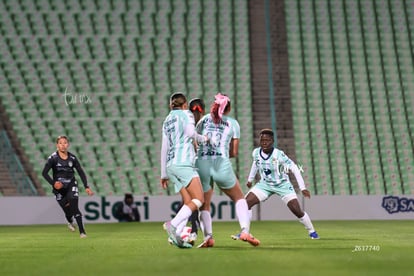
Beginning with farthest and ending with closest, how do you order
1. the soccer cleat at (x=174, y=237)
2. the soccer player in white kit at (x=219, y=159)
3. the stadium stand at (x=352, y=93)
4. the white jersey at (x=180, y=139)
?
the stadium stand at (x=352, y=93) < the soccer player in white kit at (x=219, y=159) < the white jersey at (x=180, y=139) < the soccer cleat at (x=174, y=237)

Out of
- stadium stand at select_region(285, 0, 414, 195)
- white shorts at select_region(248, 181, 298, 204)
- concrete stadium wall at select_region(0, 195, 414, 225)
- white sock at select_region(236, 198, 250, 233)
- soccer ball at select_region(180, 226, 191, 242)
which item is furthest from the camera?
stadium stand at select_region(285, 0, 414, 195)

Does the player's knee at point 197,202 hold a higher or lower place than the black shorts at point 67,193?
lower

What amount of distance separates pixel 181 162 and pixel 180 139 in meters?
0.29

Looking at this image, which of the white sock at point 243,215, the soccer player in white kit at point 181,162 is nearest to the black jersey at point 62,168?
the soccer player in white kit at point 181,162

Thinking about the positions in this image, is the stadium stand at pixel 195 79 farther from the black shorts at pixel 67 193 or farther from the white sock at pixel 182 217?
the white sock at pixel 182 217

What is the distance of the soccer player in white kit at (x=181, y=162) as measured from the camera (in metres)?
10.0

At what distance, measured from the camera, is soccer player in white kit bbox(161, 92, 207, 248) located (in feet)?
32.9

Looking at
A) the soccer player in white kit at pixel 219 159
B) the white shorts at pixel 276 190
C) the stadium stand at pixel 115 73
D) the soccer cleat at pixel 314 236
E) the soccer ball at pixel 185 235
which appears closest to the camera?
the soccer ball at pixel 185 235

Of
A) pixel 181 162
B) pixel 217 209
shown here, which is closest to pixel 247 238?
pixel 181 162

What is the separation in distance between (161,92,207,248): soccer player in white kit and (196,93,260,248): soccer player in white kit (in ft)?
1.06

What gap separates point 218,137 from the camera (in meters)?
10.6

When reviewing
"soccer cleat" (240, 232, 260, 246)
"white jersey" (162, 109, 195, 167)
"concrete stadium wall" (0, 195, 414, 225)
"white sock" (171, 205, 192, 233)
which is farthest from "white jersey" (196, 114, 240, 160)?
"concrete stadium wall" (0, 195, 414, 225)

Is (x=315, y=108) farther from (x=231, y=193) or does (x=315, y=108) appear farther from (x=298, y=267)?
(x=298, y=267)

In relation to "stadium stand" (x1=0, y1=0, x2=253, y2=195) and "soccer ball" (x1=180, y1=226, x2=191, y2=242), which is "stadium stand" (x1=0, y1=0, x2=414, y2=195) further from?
"soccer ball" (x1=180, y1=226, x2=191, y2=242)
